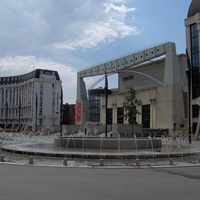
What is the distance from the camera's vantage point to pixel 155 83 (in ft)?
285

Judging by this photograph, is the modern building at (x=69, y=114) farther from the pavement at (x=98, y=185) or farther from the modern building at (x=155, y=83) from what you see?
the pavement at (x=98, y=185)

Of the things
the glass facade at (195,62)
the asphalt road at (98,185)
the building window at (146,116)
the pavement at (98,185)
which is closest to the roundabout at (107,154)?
the pavement at (98,185)

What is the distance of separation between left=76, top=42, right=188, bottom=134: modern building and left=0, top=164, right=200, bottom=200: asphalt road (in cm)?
5961

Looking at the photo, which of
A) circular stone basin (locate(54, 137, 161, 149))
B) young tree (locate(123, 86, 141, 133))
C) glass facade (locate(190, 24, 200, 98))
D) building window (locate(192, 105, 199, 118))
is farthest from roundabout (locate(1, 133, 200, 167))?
glass facade (locate(190, 24, 200, 98))

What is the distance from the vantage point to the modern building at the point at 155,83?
7194 cm

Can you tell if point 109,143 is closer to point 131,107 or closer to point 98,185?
point 98,185

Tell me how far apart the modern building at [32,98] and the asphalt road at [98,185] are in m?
119

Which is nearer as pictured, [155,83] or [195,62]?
[195,62]

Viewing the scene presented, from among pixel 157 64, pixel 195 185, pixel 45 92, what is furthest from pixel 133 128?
pixel 45 92

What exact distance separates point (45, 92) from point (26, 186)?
129 m

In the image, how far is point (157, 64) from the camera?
284ft

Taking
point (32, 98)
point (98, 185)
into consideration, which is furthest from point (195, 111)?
point (32, 98)

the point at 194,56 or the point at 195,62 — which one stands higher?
the point at 194,56

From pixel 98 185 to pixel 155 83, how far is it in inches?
3120
